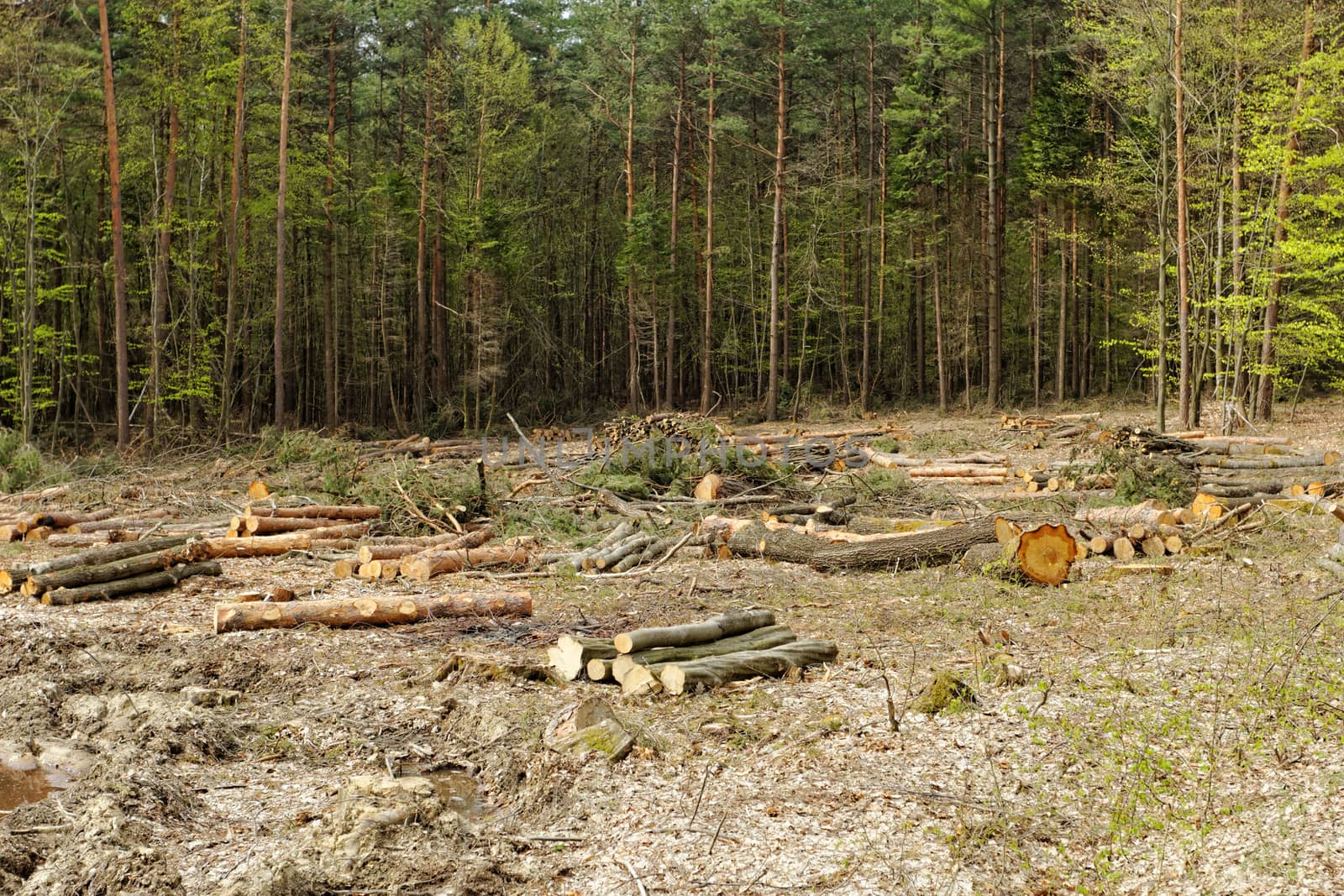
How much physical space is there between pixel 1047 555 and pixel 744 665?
423 cm

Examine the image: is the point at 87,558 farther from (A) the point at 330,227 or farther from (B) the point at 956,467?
(A) the point at 330,227

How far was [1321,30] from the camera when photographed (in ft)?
66.1

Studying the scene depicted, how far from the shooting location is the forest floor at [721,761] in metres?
4.36

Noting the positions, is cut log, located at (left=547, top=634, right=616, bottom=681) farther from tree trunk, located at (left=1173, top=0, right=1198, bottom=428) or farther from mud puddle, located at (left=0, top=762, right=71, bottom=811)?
tree trunk, located at (left=1173, top=0, right=1198, bottom=428)

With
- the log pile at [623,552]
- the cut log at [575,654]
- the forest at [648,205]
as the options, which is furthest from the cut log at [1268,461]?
the cut log at [575,654]

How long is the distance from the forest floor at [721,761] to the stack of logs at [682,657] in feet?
0.47

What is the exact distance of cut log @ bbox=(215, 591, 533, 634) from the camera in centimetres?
861

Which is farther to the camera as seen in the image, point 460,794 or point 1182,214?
point 1182,214

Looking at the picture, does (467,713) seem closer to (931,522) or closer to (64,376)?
(931,522)

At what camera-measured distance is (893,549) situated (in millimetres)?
10758

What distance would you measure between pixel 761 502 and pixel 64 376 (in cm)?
2392

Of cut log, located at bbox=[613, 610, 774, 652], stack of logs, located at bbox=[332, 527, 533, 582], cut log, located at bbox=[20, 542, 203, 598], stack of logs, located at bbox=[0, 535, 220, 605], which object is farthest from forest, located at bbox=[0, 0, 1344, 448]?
cut log, located at bbox=[613, 610, 774, 652]

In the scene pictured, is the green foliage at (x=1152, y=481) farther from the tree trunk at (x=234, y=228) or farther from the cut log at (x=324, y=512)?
the tree trunk at (x=234, y=228)

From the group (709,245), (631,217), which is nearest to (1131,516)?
(709,245)
